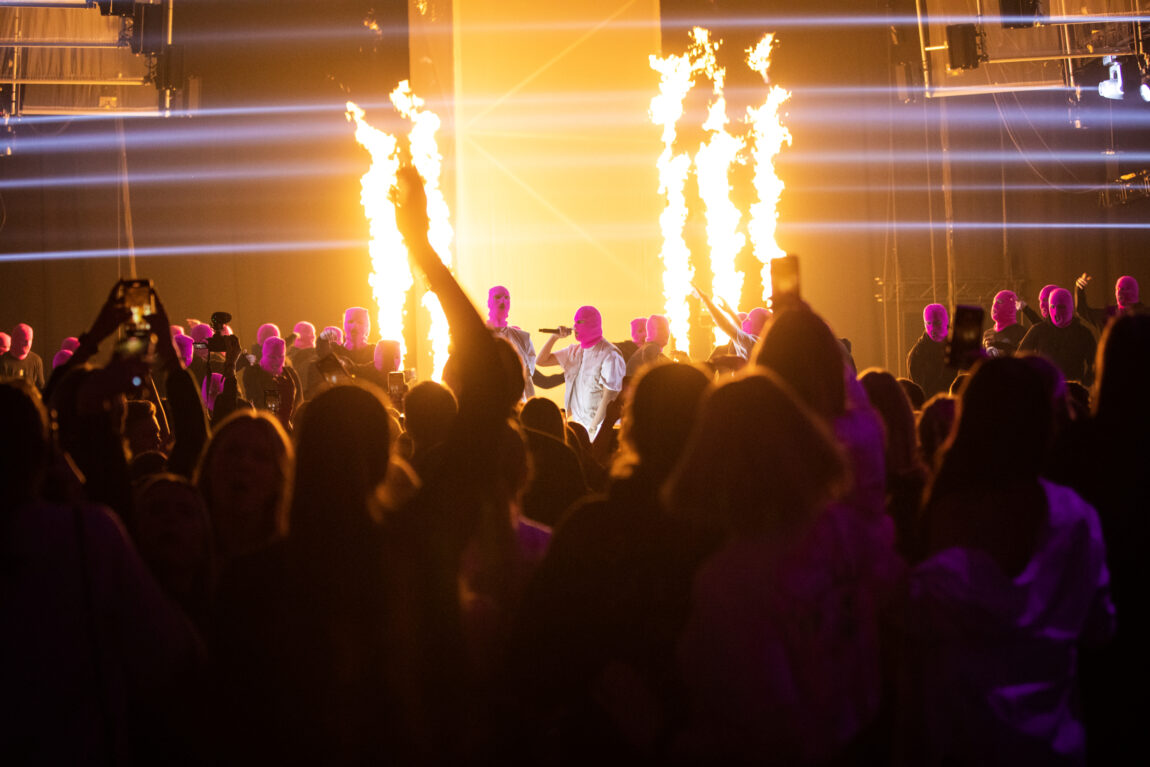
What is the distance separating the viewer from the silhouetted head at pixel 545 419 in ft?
13.1

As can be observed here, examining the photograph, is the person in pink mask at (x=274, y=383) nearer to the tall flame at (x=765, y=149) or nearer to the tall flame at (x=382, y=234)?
the tall flame at (x=382, y=234)

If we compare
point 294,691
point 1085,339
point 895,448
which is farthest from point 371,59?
point 294,691

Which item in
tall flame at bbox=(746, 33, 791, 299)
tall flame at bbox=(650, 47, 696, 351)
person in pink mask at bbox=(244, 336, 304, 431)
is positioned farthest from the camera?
tall flame at bbox=(746, 33, 791, 299)

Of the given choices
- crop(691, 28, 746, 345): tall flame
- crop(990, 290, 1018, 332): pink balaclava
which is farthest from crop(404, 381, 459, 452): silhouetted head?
crop(691, 28, 746, 345): tall flame

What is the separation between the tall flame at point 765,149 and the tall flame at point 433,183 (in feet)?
15.4

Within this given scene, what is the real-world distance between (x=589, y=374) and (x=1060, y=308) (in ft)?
13.8

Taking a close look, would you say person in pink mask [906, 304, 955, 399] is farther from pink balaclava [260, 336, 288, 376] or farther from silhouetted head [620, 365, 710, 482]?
silhouetted head [620, 365, 710, 482]

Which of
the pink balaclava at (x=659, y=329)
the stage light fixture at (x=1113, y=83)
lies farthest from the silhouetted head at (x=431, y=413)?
the stage light fixture at (x=1113, y=83)

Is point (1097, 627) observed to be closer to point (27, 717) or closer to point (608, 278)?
point (27, 717)

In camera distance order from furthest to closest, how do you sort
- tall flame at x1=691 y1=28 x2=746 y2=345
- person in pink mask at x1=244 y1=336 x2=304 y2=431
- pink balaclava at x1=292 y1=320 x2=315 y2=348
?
tall flame at x1=691 y1=28 x2=746 y2=345 < pink balaclava at x1=292 y1=320 x2=315 y2=348 < person in pink mask at x1=244 y1=336 x2=304 y2=431

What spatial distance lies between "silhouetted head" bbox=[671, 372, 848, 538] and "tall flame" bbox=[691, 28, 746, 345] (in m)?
13.5

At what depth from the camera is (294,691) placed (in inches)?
83.3

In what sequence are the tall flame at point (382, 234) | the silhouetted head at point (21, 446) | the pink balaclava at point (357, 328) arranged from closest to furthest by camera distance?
the silhouetted head at point (21, 446), the pink balaclava at point (357, 328), the tall flame at point (382, 234)

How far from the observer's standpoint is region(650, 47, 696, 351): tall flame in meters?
15.0
